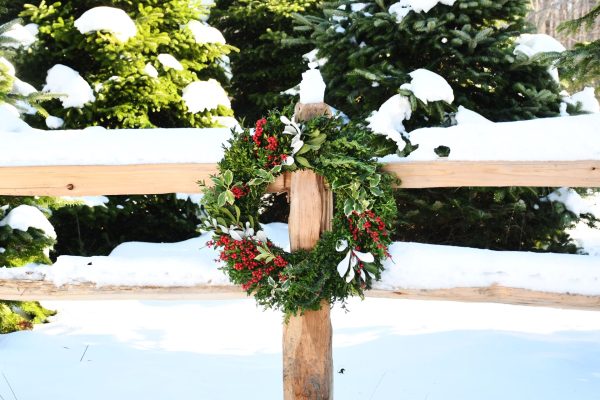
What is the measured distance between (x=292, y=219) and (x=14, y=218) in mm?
2411

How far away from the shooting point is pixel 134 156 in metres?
3.03

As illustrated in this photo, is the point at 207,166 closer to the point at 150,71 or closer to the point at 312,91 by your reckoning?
the point at 312,91

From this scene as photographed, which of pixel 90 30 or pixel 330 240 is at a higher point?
pixel 90 30

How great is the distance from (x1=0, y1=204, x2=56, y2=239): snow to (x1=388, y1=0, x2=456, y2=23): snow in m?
3.09

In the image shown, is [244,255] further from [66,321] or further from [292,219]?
[66,321]

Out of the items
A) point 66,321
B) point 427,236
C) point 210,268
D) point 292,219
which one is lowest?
point 66,321

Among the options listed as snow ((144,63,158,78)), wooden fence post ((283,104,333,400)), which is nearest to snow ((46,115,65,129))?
snow ((144,63,158,78))

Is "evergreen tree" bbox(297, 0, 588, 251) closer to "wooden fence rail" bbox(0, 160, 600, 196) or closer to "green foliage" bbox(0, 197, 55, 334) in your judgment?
"wooden fence rail" bbox(0, 160, 600, 196)

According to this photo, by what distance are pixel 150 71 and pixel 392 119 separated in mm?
2663

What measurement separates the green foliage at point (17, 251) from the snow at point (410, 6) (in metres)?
3.14

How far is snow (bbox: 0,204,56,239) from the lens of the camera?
4.41 m

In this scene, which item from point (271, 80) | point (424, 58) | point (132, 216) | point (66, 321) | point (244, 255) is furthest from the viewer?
point (271, 80)

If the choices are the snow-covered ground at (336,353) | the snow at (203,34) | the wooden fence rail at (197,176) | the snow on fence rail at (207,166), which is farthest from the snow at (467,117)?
the snow at (203,34)

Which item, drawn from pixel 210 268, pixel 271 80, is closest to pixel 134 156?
pixel 210 268
